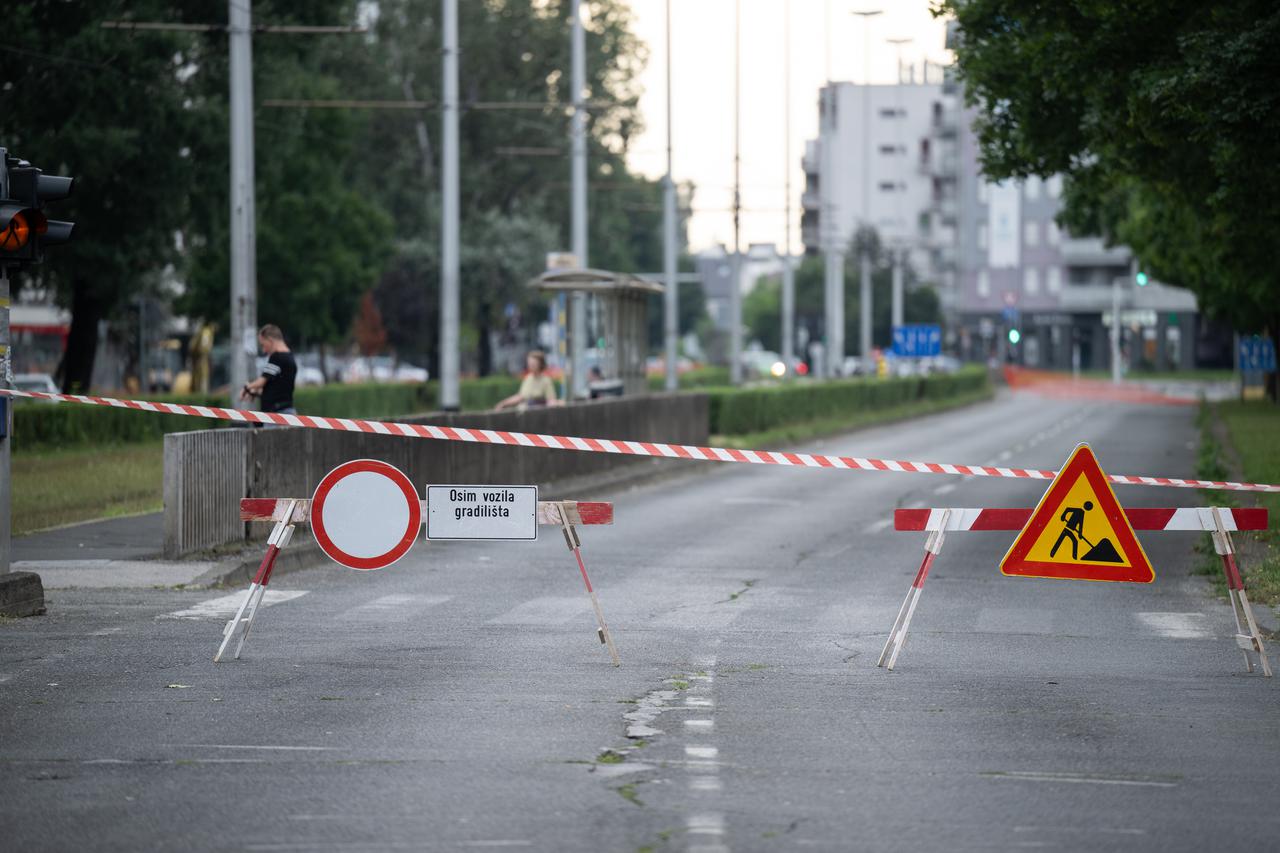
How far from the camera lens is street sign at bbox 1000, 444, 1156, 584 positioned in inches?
417

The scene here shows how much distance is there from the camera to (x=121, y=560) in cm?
1577

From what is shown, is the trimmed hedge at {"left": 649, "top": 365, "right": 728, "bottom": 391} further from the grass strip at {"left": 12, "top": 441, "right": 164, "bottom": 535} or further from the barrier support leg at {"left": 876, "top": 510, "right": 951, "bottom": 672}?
the barrier support leg at {"left": 876, "top": 510, "right": 951, "bottom": 672}

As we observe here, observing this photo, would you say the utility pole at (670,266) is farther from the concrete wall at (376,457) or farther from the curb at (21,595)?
the curb at (21,595)

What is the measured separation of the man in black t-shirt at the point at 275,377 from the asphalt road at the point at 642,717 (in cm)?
428

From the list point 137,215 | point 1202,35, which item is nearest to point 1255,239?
point 1202,35

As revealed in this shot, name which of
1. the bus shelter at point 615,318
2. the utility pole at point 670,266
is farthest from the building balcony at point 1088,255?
the bus shelter at point 615,318

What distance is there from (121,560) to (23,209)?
3.98m

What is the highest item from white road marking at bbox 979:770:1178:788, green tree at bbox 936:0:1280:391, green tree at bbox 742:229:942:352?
green tree at bbox 742:229:942:352

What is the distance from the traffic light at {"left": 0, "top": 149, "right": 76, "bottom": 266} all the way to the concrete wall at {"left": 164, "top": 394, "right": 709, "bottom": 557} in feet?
9.14

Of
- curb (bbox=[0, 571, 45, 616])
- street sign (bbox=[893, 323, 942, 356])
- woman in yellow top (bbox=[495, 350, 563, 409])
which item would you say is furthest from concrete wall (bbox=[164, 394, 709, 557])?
street sign (bbox=[893, 323, 942, 356])

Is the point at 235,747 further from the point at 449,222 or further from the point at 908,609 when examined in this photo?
the point at 449,222

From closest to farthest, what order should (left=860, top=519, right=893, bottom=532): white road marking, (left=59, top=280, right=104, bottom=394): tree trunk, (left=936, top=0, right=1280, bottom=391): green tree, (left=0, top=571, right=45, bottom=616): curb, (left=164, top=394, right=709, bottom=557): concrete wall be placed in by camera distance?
(left=0, top=571, right=45, bottom=616): curb → (left=164, top=394, right=709, bottom=557): concrete wall → (left=936, top=0, right=1280, bottom=391): green tree → (left=860, top=519, right=893, bottom=532): white road marking → (left=59, top=280, right=104, bottom=394): tree trunk

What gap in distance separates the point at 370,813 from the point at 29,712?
9.37ft

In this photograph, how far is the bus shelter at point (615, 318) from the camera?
104 feet
